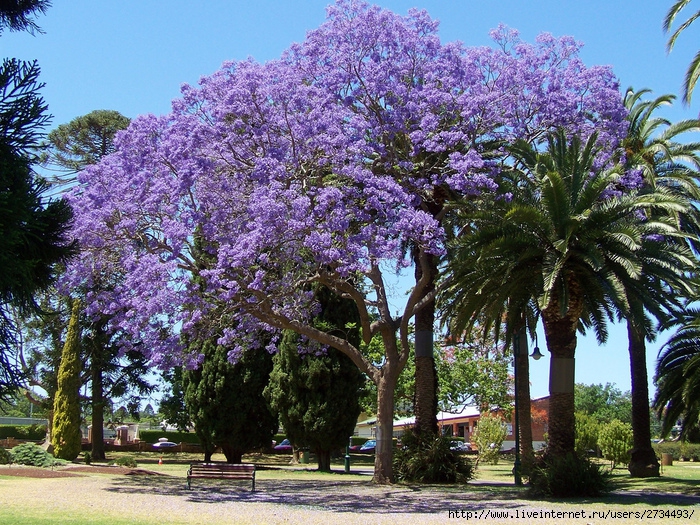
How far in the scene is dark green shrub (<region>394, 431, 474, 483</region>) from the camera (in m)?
23.1

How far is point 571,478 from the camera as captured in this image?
17875mm

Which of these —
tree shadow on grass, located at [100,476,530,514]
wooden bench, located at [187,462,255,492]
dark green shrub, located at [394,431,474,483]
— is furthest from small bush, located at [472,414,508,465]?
wooden bench, located at [187,462,255,492]

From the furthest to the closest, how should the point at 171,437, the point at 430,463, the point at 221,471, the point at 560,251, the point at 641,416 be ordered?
the point at 171,437 < the point at 641,416 < the point at 430,463 < the point at 221,471 < the point at 560,251

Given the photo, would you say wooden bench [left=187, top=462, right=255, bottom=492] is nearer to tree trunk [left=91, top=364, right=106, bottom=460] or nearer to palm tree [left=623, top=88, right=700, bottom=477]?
palm tree [left=623, top=88, right=700, bottom=477]

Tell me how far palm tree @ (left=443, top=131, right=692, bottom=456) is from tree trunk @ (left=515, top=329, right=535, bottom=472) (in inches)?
250

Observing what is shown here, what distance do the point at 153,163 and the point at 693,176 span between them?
16976 millimetres

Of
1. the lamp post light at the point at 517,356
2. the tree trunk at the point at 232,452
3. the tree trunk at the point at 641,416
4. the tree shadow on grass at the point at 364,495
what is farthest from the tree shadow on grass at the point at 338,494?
the tree trunk at the point at 232,452

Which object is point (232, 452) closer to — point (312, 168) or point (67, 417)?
point (67, 417)

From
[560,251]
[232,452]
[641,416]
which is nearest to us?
[560,251]

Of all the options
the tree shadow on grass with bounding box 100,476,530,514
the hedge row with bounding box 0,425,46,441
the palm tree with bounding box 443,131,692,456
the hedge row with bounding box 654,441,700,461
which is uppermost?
the palm tree with bounding box 443,131,692,456

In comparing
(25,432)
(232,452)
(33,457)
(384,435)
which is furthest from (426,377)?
(25,432)

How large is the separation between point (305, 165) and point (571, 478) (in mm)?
10109

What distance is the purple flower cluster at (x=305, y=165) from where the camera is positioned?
19.2m

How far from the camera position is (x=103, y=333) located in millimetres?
38750
